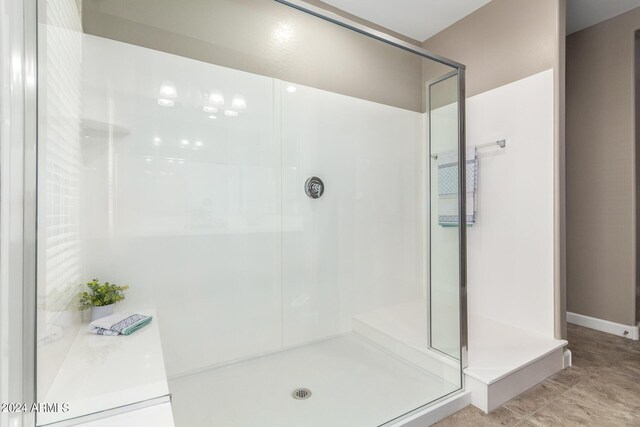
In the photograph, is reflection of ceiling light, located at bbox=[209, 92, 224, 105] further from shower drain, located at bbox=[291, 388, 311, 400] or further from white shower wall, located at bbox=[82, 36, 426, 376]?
shower drain, located at bbox=[291, 388, 311, 400]

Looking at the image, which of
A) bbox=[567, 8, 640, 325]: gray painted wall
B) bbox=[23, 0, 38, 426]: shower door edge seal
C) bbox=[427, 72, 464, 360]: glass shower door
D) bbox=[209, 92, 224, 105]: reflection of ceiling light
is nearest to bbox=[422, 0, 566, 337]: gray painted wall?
bbox=[427, 72, 464, 360]: glass shower door

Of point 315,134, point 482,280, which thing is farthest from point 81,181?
point 482,280

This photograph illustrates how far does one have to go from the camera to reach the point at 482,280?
8.42ft

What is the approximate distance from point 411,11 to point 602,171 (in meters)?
2.03

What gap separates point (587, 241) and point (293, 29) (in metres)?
2.92

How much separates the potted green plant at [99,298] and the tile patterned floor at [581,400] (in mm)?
1646

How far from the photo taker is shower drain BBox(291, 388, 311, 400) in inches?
62.4

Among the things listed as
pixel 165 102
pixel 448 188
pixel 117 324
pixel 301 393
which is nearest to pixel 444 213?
pixel 448 188

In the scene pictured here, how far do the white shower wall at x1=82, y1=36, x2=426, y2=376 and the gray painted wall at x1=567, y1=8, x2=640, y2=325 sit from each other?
5.78 ft

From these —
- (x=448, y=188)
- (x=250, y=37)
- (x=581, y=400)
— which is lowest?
(x=581, y=400)

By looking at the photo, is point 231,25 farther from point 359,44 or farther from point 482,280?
point 482,280

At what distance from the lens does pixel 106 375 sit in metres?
1.12

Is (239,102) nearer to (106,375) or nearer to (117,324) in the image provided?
(117,324)

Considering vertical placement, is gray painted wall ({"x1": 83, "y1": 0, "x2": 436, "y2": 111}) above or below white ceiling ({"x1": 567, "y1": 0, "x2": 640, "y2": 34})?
below
